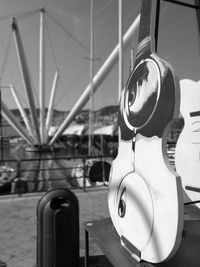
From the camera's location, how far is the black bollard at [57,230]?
296cm

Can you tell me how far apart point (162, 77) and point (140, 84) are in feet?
1.33

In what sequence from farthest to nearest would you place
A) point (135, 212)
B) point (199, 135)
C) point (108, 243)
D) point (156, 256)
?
1. point (199, 135)
2. point (108, 243)
3. point (135, 212)
4. point (156, 256)

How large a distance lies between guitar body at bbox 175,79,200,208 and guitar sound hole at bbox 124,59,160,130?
3.32 feet

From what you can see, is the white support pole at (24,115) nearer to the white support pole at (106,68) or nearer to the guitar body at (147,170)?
the white support pole at (106,68)

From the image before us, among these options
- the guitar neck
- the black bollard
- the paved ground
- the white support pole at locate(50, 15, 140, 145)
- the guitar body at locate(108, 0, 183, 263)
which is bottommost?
the paved ground

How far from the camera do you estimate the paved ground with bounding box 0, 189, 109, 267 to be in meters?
4.05

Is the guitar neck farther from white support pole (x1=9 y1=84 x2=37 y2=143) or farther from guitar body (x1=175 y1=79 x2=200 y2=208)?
white support pole (x1=9 y1=84 x2=37 y2=143)

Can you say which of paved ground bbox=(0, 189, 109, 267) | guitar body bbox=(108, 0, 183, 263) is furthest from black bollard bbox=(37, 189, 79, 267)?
paved ground bbox=(0, 189, 109, 267)

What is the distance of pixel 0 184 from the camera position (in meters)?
16.0

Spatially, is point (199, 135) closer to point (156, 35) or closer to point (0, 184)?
point (156, 35)

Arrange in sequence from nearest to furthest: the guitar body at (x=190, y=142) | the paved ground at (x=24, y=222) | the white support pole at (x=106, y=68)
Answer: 1. the guitar body at (x=190, y=142)
2. the paved ground at (x=24, y=222)
3. the white support pole at (x=106, y=68)

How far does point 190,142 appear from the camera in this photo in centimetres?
367

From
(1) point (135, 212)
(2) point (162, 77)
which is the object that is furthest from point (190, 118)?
(1) point (135, 212)

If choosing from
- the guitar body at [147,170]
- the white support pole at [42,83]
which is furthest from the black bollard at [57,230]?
the white support pole at [42,83]
